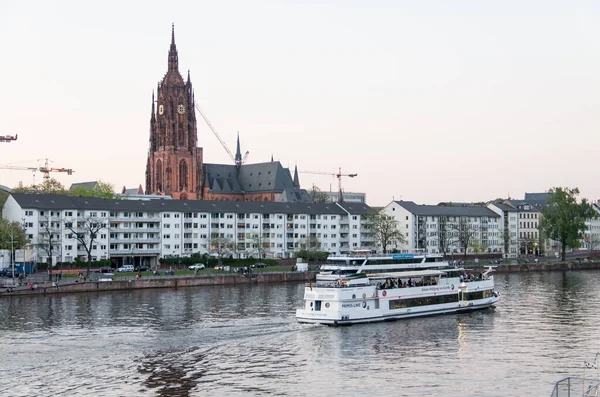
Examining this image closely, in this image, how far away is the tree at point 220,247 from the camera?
629 ft

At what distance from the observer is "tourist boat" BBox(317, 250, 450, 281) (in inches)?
3858

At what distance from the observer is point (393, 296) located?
9688 centimetres

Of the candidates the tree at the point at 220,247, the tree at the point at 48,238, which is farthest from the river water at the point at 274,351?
the tree at the point at 220,247

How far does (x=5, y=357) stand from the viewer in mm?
70312

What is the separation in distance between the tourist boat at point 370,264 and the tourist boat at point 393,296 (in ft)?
3.55

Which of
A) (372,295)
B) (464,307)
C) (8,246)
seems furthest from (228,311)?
(8,246)

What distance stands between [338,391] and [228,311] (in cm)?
4700

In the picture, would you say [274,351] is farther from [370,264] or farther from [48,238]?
[48,238]

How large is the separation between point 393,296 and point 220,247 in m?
100

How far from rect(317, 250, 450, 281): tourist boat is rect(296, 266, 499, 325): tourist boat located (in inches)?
42.6

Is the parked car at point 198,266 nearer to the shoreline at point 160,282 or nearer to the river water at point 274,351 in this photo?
the shoreline at point 160,282

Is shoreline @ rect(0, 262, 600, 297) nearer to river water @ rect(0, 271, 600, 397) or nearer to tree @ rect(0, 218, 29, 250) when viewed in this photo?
river water @ rect(0, 271, 600, 397)

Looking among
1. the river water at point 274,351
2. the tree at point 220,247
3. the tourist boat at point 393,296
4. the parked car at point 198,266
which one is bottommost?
the river water at point 274,351

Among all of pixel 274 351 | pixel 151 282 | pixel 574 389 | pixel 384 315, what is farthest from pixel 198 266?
pixel 574 389
